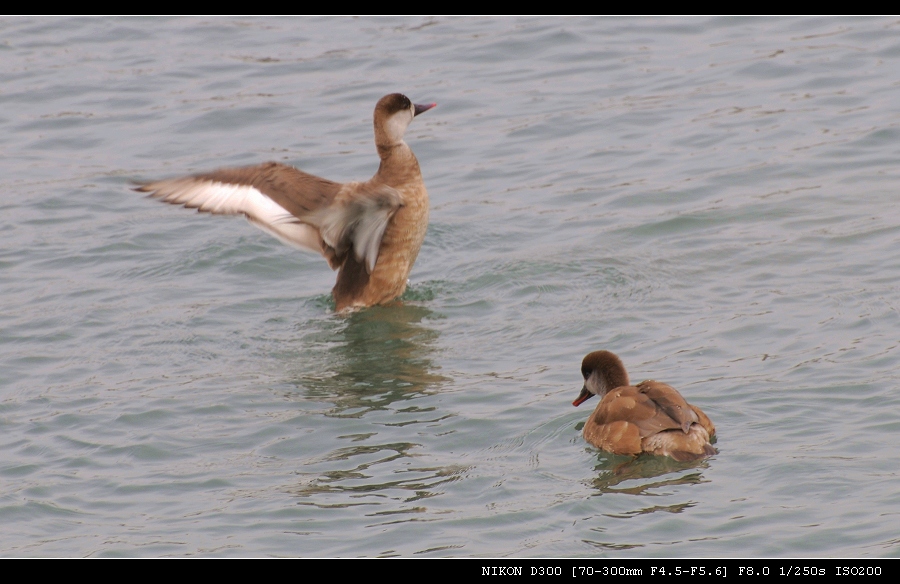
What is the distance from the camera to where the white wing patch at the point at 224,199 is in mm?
8961

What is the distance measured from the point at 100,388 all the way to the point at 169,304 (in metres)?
1.69

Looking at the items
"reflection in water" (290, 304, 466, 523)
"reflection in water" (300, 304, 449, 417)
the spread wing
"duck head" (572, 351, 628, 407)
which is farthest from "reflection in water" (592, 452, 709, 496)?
the spread wing

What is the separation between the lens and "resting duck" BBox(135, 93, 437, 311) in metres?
8.86

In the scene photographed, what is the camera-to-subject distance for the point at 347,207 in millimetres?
8742

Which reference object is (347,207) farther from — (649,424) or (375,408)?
(649,424)

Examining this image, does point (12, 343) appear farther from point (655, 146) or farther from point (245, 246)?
point (655, 146)

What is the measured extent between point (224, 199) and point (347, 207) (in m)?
0.97

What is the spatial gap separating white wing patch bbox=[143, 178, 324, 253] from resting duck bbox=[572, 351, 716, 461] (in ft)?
9.39

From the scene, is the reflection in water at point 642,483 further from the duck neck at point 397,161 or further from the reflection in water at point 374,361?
the duck neck at point 397,161

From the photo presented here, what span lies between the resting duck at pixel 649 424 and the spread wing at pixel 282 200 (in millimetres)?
2279

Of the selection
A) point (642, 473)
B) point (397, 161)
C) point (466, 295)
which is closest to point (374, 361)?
point (466, 295)

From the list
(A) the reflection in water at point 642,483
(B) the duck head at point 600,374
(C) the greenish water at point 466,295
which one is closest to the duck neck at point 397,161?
(C) the greenish water at point 466,295

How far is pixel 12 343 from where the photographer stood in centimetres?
936
